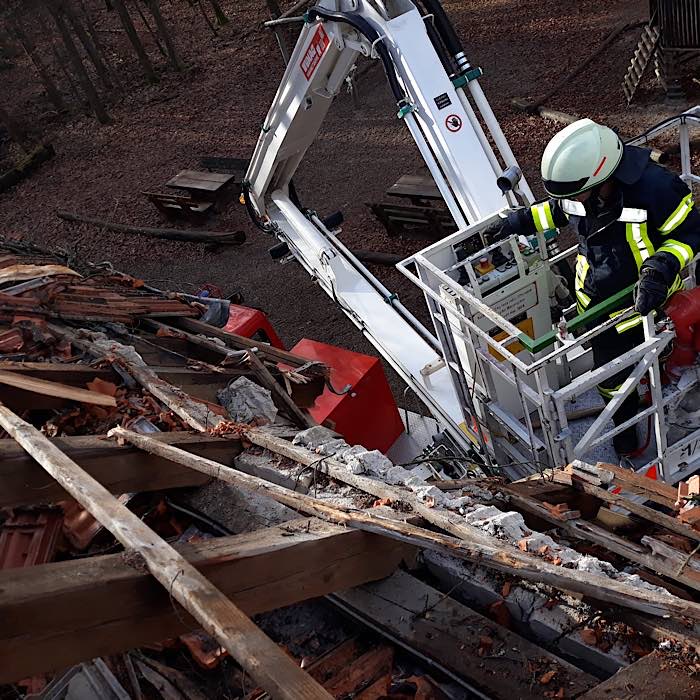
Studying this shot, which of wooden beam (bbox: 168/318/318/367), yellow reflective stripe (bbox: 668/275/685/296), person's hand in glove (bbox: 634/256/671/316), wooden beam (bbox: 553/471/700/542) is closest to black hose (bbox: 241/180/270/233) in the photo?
wooden beam (bbox: 168/318/318/367)

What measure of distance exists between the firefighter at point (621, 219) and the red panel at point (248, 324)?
398 centimetres

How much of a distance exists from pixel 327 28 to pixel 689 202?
3.76 metres

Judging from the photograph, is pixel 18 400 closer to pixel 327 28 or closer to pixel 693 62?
pixel 327 28

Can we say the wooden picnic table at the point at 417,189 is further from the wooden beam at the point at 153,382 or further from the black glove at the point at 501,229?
the wooden beam at the point at 153,382

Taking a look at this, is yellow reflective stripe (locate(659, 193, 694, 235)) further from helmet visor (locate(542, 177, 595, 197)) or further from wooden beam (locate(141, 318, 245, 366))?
wooden beam (locate(141, 318, 245, 366))

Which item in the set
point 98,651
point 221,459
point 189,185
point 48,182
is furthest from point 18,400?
point 48,182

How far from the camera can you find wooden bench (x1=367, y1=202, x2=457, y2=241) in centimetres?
1171

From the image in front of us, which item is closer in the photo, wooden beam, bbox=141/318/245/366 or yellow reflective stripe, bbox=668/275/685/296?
wooden beam, bbox=141/318/245/366

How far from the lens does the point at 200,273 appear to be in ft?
44.3

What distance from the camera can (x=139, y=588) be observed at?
222 cm

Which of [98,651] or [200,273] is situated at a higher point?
[98,651]

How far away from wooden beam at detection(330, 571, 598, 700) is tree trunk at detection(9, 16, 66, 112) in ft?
67.7

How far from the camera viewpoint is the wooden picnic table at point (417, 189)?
1198cm

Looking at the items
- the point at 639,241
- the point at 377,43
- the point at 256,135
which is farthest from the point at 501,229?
the point at 256,135
